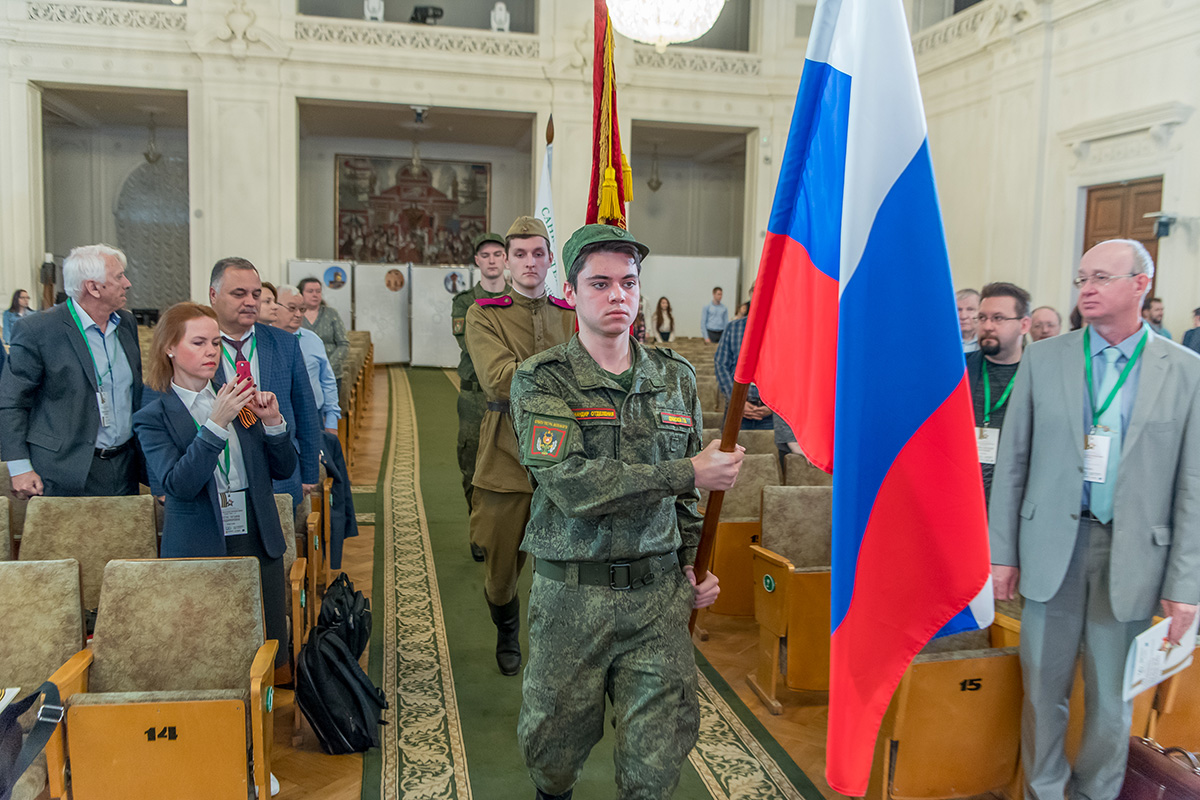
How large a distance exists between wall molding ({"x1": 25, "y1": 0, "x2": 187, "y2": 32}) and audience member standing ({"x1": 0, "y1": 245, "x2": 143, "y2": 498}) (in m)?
13.2

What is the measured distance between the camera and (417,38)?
15.2 meters

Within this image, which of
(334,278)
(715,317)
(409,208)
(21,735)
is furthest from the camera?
(409,208)

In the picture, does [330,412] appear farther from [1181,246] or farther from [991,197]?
[991,197]

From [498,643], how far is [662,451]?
80.1 inches

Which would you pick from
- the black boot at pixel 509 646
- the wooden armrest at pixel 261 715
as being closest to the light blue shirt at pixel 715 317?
the black boot at pixel 509 646

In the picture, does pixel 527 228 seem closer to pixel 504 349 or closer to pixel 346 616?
pixel 504 349

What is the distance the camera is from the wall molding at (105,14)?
46.2 ft

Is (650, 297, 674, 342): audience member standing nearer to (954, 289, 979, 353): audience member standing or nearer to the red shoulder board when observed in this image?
(954, 289, 979, 353): audience member standing

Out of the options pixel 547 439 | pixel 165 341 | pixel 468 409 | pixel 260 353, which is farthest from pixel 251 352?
pixel 547 439

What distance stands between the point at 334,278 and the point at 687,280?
718 centimetres

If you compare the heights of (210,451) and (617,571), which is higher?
(210,451)

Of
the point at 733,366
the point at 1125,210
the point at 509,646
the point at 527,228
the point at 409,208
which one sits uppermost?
the point at 409,208

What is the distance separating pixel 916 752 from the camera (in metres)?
2.68

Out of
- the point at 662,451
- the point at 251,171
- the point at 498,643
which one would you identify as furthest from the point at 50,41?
the point at 662,451
